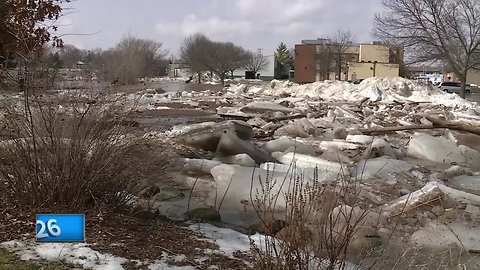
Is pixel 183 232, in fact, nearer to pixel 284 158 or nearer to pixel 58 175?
pixel 58 175

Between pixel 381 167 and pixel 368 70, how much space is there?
59.5 meters

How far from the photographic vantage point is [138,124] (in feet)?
20.4

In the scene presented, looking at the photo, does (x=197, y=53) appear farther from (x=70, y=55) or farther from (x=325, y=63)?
(x=70, y=55)

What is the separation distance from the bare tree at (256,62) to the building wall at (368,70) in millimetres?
35690

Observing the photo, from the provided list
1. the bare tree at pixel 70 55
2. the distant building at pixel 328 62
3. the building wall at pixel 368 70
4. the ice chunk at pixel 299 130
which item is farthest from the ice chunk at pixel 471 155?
the distant building at pixel 328 62

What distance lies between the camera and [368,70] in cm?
6812

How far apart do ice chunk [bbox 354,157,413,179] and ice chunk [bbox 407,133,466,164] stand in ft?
5.10

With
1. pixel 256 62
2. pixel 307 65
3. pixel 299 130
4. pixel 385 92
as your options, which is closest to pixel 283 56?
pixel 256 62

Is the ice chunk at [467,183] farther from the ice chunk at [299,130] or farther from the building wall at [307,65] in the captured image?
the building wall at [307,65]

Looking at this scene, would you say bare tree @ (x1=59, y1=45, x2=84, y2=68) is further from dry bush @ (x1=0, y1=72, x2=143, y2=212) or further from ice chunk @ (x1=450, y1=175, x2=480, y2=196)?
ice chunk @ (x1=450, y1=175, x2=480, y2=196)

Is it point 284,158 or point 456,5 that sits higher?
point 456,5

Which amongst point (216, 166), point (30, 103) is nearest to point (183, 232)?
point (30, 103)

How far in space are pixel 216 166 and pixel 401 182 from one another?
3.78 metres

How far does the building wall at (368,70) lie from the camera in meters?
61.4
